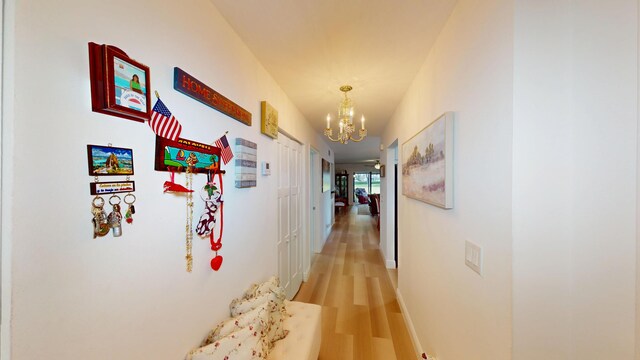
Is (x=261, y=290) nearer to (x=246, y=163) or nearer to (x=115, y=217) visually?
(x=246, y=163)

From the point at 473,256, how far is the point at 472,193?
300 mm

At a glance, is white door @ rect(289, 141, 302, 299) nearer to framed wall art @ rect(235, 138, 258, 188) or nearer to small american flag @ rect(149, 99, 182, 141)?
framed wall art @ rect(235, 138, 258, 188)

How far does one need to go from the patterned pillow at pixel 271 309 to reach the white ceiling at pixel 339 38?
1759 millimetres

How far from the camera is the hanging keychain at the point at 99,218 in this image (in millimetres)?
677

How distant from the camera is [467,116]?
1.14 meters

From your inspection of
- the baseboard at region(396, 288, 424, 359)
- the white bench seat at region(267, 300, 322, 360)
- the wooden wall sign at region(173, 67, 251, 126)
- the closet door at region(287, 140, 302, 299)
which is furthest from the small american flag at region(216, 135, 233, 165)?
the baseboard at region(396, 288, 424, 359)

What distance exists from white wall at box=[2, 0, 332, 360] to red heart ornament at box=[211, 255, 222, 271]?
0.16ft

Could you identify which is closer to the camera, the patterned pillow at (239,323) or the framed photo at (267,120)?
the patterned pillow at (239,323)

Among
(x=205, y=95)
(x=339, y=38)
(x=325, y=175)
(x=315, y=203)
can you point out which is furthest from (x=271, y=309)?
(x=325, y=175)

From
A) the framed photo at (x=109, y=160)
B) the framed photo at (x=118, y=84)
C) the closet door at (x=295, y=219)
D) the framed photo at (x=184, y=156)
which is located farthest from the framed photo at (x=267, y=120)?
the framed photo at (x=109, y=160)

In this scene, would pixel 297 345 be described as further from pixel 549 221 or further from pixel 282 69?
pixel 282 69

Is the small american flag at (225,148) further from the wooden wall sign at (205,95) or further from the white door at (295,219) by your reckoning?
the white door at (295,219)

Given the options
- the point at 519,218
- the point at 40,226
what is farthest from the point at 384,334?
the point at 40,226

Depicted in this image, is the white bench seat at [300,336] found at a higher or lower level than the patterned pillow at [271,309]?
lower
